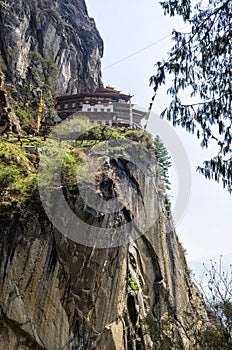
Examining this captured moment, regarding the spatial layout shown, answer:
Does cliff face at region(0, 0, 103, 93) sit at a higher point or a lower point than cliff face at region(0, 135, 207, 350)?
higher

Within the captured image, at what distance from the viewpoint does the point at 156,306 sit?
12492 millimetres

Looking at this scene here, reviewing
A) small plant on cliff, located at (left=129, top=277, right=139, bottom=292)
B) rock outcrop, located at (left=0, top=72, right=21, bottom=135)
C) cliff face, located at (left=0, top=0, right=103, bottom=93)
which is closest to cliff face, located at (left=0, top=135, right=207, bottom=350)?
small plant on cliff, located at (left=129, top=277, right=139, bottom=292)

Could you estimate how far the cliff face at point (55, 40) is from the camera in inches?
949

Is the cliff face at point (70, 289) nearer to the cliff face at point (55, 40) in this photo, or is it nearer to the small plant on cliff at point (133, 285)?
the small plant on cliff at point (133, 285)

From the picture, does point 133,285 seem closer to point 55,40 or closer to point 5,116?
point 5,116

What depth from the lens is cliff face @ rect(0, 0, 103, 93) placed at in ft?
79.0

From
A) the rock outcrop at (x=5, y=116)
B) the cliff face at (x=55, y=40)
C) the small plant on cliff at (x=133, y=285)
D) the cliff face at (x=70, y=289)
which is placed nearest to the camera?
the cliff face at (x=70, y=289)

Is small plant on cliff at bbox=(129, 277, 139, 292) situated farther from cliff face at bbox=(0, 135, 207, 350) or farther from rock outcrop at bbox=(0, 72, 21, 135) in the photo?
rock outcrop at bbox=(0, 72, 21, 135)

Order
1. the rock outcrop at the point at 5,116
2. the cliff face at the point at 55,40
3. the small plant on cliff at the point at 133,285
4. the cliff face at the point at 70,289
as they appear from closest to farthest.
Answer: the cliff face at the point at 70,289, the small plant on cliff at the point at 133,285, the rock outcrop at the point at 5,116, the cliff face at the point at 55,40

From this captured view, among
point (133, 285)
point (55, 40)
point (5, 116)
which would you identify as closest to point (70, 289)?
point (133, 285)

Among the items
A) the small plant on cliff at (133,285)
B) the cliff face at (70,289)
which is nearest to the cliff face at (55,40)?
the cliff face at (70,289)

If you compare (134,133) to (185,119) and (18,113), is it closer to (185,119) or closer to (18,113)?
(18,113)

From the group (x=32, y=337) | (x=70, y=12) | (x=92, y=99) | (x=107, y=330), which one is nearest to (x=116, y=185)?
(x=107, y=330)

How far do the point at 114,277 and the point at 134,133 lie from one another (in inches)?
346
